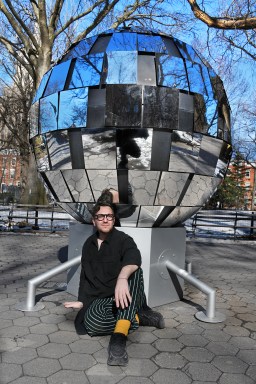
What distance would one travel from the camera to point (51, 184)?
11.2ft

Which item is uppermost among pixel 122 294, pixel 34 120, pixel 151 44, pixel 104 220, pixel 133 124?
pixel 151 44

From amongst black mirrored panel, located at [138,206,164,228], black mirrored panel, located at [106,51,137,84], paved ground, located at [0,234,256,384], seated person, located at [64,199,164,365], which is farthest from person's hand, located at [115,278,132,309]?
black mirrored panel, located at [106,51,137,84]

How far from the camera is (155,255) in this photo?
3.31 meters

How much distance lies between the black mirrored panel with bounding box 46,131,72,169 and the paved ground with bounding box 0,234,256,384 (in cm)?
142

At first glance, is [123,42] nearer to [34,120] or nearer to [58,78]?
[58,78]

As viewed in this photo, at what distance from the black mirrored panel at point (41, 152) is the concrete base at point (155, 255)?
722mm

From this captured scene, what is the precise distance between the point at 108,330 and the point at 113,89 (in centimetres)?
192

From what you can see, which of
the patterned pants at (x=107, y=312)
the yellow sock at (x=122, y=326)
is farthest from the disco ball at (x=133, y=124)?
the yellow sock at (x=122, y=326)

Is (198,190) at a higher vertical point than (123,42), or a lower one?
lower

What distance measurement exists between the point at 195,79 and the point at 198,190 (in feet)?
3.43

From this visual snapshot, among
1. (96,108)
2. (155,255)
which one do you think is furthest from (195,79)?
(155,255)

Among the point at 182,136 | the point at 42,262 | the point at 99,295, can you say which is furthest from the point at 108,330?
the point at 42,262

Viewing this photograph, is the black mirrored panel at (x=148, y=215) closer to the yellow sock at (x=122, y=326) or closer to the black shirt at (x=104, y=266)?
the black shirt at (x=104, y=266)

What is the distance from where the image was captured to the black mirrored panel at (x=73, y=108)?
2834 mm
